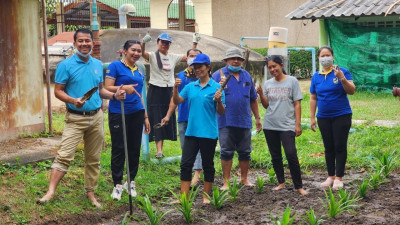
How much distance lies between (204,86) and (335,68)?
5.09ft

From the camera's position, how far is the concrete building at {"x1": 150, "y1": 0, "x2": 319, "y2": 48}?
26.4m

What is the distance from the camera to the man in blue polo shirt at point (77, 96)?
268 inches

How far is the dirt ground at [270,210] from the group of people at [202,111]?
0.22 metres

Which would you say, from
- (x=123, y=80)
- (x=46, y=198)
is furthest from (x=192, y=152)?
(x=46, y=198)

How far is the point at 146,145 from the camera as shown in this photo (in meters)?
9.19

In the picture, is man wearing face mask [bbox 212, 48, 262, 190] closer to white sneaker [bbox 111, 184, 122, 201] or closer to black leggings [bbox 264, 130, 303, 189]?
black leggings [bbox 264, 130, 303, 189]

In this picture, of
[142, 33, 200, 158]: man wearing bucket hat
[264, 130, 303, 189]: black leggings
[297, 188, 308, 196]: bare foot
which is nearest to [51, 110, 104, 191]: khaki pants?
[264, 130, 303, 189]: black leggings

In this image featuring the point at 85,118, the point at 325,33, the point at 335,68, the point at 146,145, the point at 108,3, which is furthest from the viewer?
the point at 108,3

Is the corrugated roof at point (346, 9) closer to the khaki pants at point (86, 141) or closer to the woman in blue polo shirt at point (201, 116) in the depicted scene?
the woman in blue polo shirt at point (201, 116)

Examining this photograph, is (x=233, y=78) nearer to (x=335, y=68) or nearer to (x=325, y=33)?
(x=335, y=68)

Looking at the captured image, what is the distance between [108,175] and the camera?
334 inches

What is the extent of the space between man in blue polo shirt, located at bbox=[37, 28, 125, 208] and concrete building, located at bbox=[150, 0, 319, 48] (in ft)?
63.2

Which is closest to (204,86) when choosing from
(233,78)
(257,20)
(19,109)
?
(233,78)

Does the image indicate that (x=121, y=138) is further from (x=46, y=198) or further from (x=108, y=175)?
(x=108, y=175)
